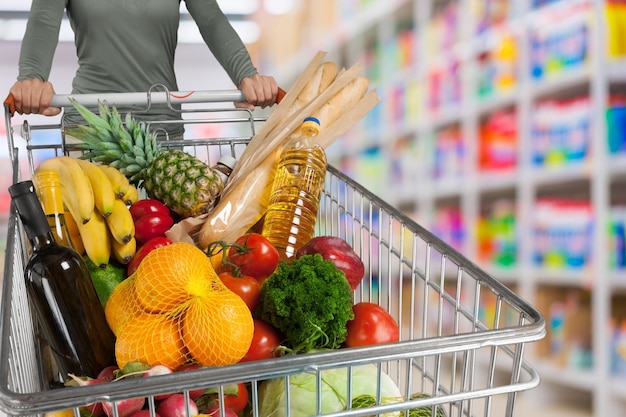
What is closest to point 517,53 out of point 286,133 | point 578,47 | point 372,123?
point 578,47

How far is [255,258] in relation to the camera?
93cm

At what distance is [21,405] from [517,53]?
317 cm

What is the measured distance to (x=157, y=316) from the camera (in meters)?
0.75

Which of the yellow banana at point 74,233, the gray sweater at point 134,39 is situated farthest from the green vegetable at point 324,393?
Result: the gray sweater at point 134,39

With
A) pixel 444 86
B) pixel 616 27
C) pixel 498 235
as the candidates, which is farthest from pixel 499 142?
pixel 616 27

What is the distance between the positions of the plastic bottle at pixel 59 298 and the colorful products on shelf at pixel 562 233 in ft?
8.25

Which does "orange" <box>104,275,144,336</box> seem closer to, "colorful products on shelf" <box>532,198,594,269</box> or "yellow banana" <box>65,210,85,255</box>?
"yellow banana" <box>65,210,85,255</box>

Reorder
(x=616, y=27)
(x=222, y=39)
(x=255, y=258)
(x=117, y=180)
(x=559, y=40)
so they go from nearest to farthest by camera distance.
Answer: (x=255, y=258)
(x=117, y=180)
(x=222, y=39)
(x=616, y=27)
(x=559, y=40)

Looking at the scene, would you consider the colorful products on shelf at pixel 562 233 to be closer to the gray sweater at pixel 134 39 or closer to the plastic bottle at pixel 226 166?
the gray sweater at pixel 134 39

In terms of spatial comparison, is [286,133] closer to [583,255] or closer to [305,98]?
[305,98]

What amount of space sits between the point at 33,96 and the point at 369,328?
0.73 metres

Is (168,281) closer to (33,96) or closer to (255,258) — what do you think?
(255,258)

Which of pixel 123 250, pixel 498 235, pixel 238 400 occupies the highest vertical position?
pixel 123 250

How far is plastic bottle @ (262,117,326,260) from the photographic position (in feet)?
3.68
